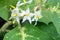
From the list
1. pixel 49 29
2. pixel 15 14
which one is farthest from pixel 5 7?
pixel 49 29

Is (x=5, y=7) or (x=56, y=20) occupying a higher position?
(x=5, y=7)

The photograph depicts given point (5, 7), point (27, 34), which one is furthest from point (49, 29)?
point (5, 7)

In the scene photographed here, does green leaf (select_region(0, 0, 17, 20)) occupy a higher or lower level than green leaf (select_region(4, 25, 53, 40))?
higher

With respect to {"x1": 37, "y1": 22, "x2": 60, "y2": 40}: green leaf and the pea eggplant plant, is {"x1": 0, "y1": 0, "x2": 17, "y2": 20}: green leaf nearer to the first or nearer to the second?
the pea eggplant plant

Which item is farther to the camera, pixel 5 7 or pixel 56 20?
pixel 5 7

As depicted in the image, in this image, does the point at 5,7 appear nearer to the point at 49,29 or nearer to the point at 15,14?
the point at 15,14

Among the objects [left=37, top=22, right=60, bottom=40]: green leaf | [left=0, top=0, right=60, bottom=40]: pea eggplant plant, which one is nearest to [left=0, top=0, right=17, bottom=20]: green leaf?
[left=0, top=0, right=60, bottom=40]: pea eggplant plant

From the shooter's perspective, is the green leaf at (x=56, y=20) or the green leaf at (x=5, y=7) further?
the green leaf at (x=5, y=7)

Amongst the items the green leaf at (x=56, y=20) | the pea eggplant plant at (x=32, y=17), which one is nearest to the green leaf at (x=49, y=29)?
the pea eggplant plant at (x=32, y=17)

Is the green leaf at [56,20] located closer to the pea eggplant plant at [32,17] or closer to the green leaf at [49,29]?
the pea eggplant plant at [32,17]
